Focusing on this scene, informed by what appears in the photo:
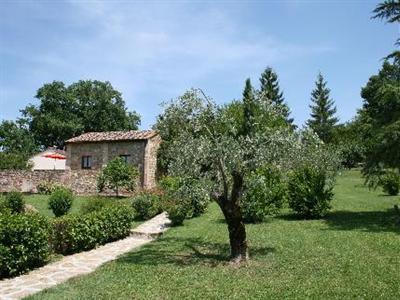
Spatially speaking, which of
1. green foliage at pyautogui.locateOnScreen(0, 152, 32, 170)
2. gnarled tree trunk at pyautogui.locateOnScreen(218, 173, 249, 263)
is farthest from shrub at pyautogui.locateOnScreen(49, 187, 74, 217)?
green foliage at pyautogui.locateOnScreen(0, 152, 32, 170)

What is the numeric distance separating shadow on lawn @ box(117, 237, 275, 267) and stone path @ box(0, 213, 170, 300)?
0.70 m

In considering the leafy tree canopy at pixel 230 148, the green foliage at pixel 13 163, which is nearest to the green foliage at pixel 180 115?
the leafy tree canopy at pixel 230 148

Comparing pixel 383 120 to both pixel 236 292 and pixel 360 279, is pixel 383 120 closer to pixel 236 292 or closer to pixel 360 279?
pixel 360 279

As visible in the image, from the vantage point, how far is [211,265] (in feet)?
34.1

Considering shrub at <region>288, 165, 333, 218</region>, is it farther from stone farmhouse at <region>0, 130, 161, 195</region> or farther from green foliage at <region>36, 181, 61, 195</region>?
green foliage at <region>36, 181, 61, 195</region>

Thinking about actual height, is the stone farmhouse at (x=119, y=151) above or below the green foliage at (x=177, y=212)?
above

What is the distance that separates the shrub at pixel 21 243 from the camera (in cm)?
1005

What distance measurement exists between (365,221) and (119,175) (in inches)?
658

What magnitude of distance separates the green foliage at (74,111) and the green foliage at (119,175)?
32.4 metres

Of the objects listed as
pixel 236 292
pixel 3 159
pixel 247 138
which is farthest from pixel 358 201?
pixel 3 159

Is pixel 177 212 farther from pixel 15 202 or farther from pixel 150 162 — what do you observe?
pixel 150 162

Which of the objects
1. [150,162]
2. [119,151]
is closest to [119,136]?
[119,151]

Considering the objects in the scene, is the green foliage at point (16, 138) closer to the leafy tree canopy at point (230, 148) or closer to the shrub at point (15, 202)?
the shrub at point (15, 202)

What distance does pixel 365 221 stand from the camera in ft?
54.4
